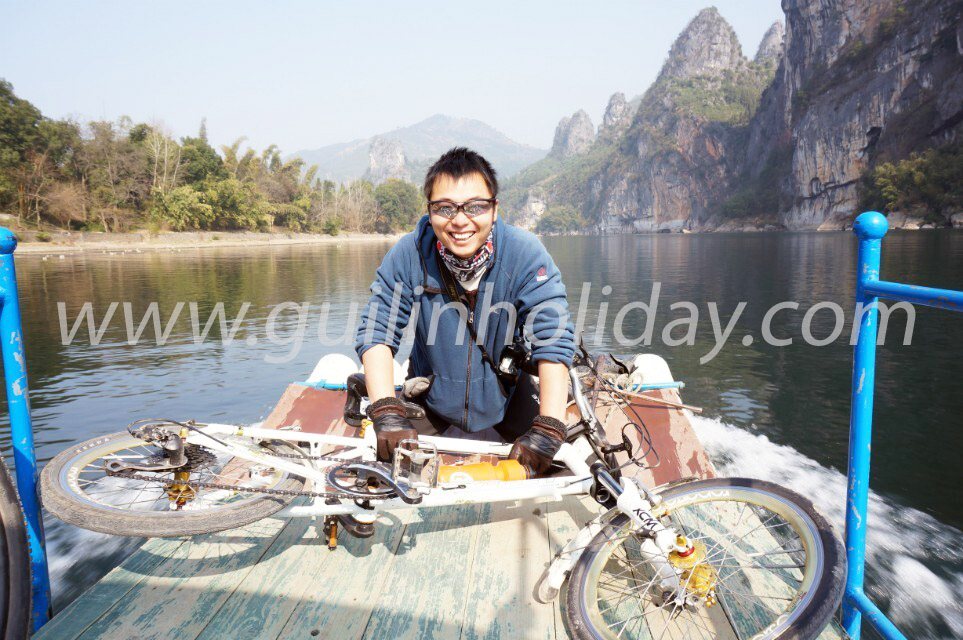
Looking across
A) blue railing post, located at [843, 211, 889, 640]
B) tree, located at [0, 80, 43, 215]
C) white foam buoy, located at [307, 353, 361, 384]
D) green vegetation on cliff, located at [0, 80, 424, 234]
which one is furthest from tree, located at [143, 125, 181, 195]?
blue railing post, located at [843, 211, 889, 640]

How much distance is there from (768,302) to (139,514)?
22.2 m

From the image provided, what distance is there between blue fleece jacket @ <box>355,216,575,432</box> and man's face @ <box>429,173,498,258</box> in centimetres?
24

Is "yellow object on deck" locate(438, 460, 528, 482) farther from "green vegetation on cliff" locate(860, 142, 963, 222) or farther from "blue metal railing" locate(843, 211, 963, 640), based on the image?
"green vegetation on cliff" locate(860, 142, 963, 222)

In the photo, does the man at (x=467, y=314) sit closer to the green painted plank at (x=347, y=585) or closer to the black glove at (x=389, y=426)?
the black glove at (x=389, y=426)

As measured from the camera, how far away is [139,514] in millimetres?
2717

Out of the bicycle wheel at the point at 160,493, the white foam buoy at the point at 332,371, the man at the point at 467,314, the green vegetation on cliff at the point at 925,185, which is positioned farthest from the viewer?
the green vegetation on cliff at the point at 925,185

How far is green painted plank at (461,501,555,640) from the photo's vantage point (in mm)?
2637

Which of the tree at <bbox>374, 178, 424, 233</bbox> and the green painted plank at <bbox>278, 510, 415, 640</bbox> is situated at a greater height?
the tree at <bbox>374, 178, 424, 233</bbox>

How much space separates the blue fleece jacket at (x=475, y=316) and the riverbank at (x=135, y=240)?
182 feet

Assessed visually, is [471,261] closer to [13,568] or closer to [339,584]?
[339,584]

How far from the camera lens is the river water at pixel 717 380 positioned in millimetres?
5527

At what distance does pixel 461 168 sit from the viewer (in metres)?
2.96

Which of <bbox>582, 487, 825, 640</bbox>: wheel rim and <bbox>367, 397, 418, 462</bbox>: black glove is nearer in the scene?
<bbox>582, 487, 825, 640</bbox>: wheel rim


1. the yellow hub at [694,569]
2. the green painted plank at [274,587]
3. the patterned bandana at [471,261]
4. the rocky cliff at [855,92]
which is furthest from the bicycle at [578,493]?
the rocky cliff at [855,92]
